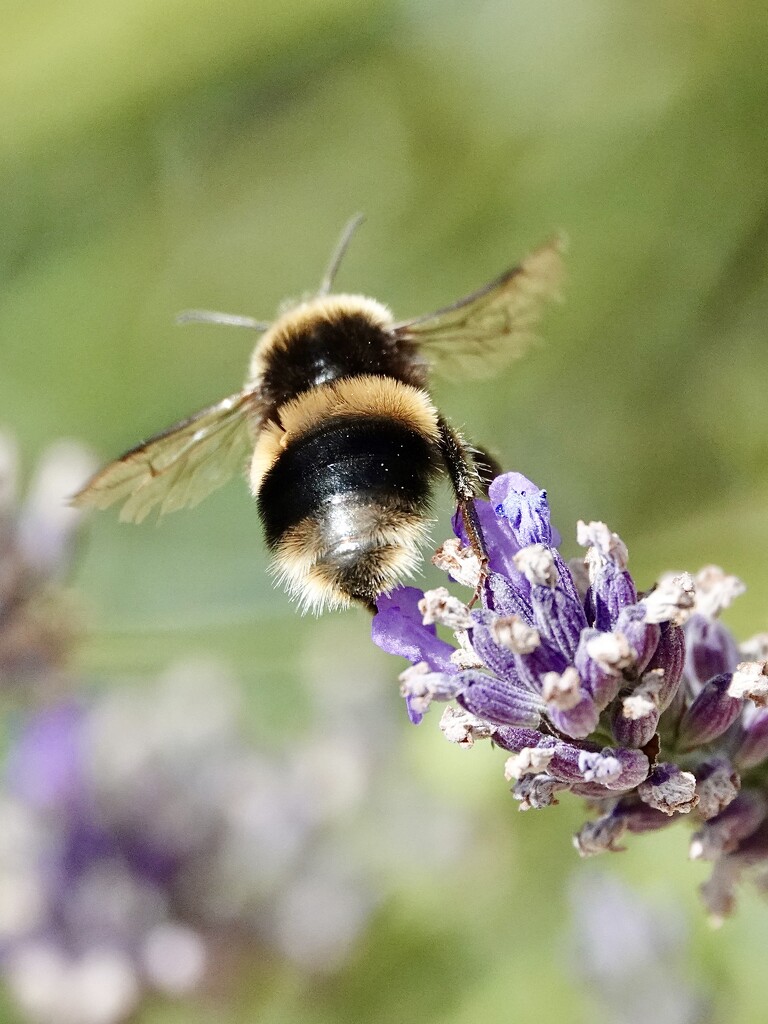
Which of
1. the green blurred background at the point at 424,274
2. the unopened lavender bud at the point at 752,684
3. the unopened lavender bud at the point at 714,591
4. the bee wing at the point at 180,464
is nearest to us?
the unopened lavender bud at the point at 752,684

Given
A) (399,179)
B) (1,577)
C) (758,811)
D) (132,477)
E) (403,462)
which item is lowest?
(758,811)

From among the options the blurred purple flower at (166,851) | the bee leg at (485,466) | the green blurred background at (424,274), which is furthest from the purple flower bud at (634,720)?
the blurred purple flower at (166,851)

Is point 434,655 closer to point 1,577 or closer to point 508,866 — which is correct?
point 1,577

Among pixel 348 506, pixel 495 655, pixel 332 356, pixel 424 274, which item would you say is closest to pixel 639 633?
pixel 495 655

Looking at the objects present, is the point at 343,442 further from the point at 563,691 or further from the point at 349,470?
the point at 563,691

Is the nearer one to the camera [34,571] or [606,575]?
[606,575]

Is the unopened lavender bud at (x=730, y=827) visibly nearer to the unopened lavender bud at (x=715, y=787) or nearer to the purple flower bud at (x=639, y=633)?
the unopened lavender bud at (x=715, y=787)

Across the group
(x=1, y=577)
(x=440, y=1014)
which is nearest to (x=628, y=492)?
(x=440, y=1014)
